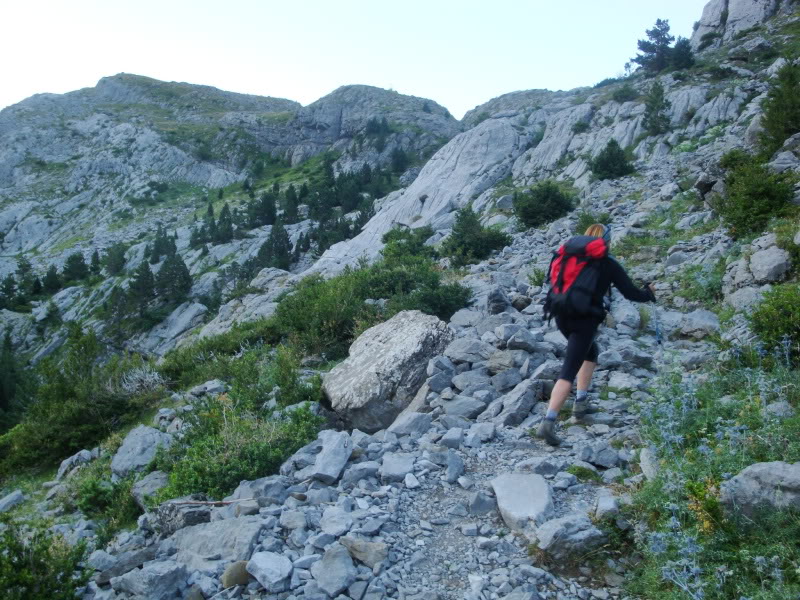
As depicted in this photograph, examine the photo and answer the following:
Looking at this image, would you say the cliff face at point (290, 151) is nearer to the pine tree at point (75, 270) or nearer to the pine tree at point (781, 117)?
the pine tree at point (781, 117)

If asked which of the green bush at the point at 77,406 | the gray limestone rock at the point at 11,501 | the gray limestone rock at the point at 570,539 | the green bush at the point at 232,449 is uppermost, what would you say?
the gray limestone rock at the point at 570,539

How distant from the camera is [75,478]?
25.6 ft

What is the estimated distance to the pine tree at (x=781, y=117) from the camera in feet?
41.9

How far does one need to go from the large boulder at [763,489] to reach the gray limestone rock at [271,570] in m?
2.81

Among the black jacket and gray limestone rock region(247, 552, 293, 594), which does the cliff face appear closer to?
the black jacket

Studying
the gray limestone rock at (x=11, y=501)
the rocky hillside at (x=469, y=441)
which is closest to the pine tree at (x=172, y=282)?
the rocky hillside at (x=469, y=441)

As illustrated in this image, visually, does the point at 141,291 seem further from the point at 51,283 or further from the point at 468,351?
the point at 468,351

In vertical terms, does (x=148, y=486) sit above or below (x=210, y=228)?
below

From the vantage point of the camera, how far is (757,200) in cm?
971

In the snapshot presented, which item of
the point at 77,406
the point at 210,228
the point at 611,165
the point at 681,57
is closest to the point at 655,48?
the point at 681,57

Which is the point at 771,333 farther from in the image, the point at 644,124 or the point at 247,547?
the point at 644,124

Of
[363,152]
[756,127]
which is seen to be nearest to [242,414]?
[756,127]

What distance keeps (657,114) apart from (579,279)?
25326 mm

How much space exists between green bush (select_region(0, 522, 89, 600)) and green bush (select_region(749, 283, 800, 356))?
6.23 meters
